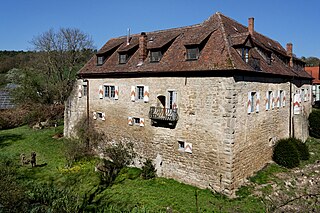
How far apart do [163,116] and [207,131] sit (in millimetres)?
2752

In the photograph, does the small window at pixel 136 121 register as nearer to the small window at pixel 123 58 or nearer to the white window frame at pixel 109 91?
the white window frame at pixel 109 91

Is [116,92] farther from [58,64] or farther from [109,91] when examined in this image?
[58,64]

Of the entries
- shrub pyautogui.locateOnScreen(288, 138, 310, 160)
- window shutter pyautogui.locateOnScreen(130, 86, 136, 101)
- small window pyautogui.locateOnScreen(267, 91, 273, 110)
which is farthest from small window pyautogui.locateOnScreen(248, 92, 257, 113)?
window shutter pyautogui.locateOnScreen(130, 86, 136, 101)

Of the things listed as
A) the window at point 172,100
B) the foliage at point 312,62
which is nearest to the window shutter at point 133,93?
the window at point 172,100

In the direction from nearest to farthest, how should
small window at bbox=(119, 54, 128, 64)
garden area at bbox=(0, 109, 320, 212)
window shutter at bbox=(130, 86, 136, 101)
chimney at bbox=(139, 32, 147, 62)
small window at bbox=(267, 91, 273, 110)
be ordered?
garden area at bbox=(0, 109, 320, 212)
small window at bbox=(267, 91, 273, 110)
window shutter at bbox=(130, 86, 136, 101)
chimney at bbox=(139, 32, 147, 62)
small window at bbox=(119, 54, 128, 64)

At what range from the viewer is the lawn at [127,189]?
1191 centimetres

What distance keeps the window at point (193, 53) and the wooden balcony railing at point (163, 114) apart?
2954 millimetres

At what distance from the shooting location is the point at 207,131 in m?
13.7

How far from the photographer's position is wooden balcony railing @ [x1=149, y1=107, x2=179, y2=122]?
14.7 m

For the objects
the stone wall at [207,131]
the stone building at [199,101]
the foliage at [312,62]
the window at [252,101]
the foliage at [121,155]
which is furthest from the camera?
the foliage at [312,62]

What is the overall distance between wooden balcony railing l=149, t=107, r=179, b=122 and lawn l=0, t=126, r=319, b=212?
3.43m

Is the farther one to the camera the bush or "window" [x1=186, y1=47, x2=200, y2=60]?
the bush

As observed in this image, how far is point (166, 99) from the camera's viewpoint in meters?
15.5

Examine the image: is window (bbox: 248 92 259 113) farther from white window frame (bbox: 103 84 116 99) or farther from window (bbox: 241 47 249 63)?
white window frame (bbox: 103 84 116 99)
